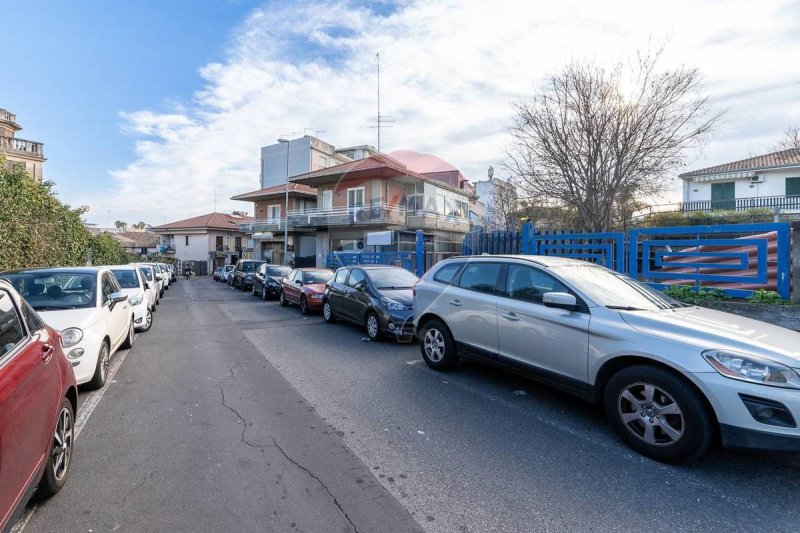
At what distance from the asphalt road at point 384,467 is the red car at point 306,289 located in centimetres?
653

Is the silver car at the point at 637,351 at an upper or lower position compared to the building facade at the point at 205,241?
lower

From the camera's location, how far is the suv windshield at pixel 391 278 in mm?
8883

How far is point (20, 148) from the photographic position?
3350 centimetres

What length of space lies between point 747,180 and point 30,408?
3232cm

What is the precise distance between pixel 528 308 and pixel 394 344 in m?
3.83

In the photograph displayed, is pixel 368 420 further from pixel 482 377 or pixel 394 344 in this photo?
pixel 394 344

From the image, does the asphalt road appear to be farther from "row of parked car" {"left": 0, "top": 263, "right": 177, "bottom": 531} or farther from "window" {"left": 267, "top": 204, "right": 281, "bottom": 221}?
"window" {"left": 267, "top": 204, "right": 281, "bottom": 221}

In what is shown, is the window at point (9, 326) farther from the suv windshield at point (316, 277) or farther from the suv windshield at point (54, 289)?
the suv windshield at point (316, 277)

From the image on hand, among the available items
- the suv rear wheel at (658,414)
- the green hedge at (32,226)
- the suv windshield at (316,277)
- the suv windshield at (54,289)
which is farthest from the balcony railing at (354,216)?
the suv rear wheel at (658,414)

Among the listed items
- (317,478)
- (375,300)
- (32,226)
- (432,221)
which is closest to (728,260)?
(375,300)

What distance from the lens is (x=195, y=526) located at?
2539mm

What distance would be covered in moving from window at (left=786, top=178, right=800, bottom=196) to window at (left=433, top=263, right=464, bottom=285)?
89.3 ft

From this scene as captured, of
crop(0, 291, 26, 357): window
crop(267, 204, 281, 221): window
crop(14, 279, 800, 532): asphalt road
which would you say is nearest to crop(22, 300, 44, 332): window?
crop(0, 291, 26, 357): window

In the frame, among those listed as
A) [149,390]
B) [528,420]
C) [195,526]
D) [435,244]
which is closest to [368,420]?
[528,420]
